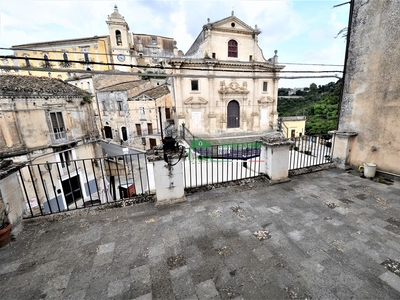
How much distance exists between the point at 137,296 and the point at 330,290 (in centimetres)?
217

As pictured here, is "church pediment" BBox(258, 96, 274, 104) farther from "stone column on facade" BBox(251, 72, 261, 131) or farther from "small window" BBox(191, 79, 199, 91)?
"small window" BBox(191, 79, 199, 91)

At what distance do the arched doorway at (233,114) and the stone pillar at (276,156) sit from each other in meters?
14.6

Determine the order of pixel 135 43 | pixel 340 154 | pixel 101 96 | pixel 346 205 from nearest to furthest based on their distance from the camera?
pixel 346 205
pixel 340 154
pixel 101 96
pixel 135 43

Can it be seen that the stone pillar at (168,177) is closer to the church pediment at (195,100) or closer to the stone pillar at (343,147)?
the stone pillar at (343,147)

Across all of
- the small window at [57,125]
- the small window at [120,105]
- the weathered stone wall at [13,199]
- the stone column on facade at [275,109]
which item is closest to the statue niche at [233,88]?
the stone column on facade at [275,109]

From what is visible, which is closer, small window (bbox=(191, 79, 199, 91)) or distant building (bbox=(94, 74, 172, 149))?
small window (bbox=(191, 79, 199, 91))

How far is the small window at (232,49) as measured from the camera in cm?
1714

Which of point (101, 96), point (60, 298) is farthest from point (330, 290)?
point (101, 96)

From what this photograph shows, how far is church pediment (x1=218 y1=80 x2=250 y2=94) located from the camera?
57.6ft

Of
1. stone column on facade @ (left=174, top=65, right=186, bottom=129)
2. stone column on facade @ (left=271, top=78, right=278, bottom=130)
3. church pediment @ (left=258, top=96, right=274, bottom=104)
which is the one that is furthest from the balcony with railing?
stone column on facade @ (left=271, top=78, right=278, bottom=130)

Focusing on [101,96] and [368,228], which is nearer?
[368,228]

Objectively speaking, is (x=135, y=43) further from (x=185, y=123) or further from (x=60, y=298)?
(x=60, y=298)

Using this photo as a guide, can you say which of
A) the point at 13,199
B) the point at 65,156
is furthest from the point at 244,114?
the point at 13,199

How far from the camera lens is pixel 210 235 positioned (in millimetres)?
2873
